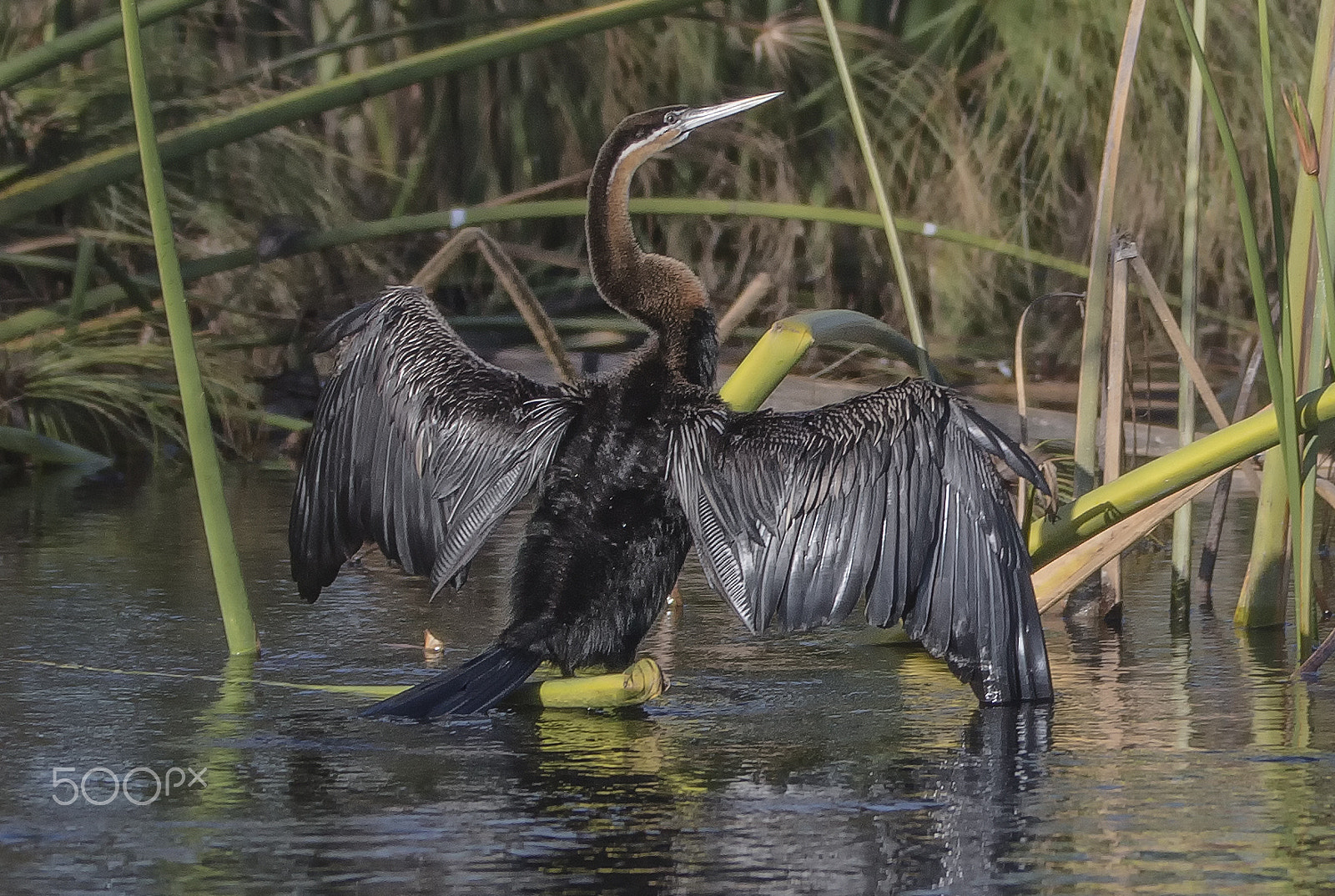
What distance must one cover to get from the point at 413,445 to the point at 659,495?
63 cm

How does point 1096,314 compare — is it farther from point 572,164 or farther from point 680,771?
point 572,164

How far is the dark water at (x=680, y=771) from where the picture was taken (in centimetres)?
312

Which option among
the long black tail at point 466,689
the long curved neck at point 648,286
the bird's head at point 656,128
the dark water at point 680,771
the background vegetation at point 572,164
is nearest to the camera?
the dark water at point 680,771

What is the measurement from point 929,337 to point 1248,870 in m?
6.66

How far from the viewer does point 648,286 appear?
4754 mm

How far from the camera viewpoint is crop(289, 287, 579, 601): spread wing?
4512mm

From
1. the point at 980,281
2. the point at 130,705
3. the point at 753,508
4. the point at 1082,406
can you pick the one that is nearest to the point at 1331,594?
the point at 1082,406

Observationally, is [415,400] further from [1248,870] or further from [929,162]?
[929,162]

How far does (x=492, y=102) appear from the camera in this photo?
991cm

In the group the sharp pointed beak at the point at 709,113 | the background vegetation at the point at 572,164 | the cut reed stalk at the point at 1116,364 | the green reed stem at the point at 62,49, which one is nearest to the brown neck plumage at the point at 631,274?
the sharp pointed beak at the point at 709,113

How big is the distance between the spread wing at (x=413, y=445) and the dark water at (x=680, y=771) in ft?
0.90

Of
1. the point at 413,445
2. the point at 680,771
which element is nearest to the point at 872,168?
the point at 413,445

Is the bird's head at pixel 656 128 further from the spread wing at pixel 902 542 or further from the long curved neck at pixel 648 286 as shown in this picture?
the spread wing at pixel 902 542

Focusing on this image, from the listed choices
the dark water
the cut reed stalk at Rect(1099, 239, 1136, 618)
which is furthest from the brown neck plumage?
the cut reed stalk at Rect(1099, 239, 1136, 618)
